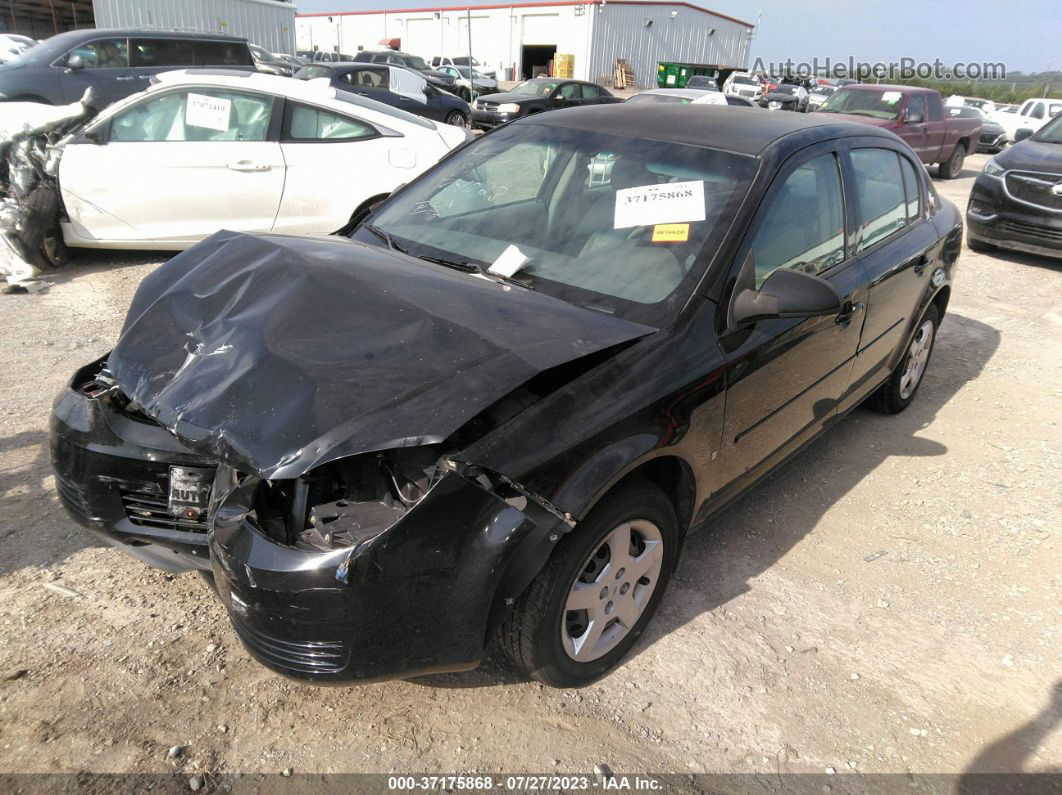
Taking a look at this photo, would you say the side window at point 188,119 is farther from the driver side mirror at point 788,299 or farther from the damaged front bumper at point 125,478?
the driver side mirror at point 788,299

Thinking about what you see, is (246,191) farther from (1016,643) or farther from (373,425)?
(1016,643)

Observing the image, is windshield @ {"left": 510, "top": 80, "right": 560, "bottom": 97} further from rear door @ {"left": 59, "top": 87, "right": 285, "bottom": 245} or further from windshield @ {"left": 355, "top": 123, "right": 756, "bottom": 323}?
windshield @ {"left": 355, "top": 123, "right": 756, "bottom": 323}

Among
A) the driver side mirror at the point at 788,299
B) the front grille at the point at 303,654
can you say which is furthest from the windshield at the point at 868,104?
the front grille at the point at 303,654

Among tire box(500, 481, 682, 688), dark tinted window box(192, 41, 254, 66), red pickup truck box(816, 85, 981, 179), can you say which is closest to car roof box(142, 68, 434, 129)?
tire box(500, 481, 682, 688)

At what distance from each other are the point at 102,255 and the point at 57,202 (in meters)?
0.80

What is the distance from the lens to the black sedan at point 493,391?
6.48ft

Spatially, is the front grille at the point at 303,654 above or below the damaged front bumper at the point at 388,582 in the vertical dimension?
below

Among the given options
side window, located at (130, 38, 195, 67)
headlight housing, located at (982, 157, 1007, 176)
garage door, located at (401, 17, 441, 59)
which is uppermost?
garage door, located at (401, 17, 441, 59)

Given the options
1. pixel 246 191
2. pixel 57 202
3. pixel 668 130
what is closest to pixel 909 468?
pixel 668 130

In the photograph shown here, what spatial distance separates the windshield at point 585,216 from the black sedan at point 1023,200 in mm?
7054

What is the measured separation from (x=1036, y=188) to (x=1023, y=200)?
17 centimetres

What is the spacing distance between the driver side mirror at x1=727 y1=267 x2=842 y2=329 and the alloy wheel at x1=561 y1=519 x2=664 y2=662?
81 centimetres

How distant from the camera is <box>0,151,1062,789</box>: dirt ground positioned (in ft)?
7.50

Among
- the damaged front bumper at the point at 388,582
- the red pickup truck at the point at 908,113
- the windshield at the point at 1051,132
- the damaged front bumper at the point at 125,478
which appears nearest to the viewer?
the damaged front bumper at the point at 388,582
